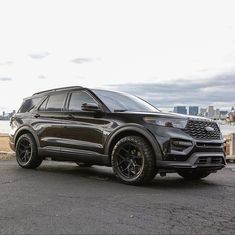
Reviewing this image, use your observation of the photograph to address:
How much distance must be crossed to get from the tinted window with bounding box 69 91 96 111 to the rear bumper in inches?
83.8

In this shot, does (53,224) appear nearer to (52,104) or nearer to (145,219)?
(145,219)

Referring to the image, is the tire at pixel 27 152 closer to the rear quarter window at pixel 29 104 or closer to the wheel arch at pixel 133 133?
the rear quarter window at pixel 29 104

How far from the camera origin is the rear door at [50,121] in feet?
30.6

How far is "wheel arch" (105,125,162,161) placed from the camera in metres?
7.51

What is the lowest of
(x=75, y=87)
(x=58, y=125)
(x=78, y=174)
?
(x=78, y=174)

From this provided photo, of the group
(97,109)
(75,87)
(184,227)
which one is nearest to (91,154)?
(97,109)

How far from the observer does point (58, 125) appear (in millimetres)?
9273

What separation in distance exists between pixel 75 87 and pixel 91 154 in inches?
62.6

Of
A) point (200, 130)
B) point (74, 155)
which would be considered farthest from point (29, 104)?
point (200, 130)

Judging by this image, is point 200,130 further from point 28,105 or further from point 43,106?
point 28,105

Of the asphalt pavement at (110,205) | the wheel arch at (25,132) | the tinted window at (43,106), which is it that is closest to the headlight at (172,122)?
the asphalt pavement at (110,205)

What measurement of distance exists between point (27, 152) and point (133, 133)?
126 inches

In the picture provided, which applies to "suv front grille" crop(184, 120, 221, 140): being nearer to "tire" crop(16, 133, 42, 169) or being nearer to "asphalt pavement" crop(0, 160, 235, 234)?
"asphalt pavement" crop(0, 160, 235, 234)

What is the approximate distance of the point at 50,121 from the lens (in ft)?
31.3
